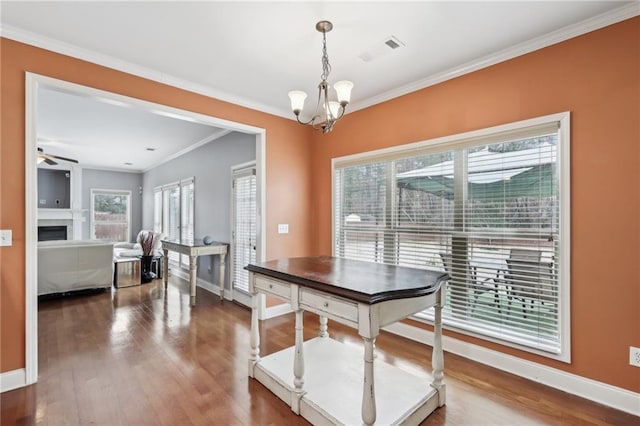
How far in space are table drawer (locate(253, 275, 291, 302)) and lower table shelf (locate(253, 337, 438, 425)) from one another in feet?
2.02

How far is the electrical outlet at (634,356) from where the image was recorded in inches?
76.2

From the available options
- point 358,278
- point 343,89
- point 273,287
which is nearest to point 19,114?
point 273,287

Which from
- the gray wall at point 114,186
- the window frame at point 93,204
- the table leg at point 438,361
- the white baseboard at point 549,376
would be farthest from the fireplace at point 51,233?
the table leg at point 438,361

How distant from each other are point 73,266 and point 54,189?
15.6 ft

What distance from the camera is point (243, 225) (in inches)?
177

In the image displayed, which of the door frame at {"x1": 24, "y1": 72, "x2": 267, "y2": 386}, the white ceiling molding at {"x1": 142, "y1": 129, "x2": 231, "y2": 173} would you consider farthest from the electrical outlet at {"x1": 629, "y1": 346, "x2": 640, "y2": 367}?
the white ceiling molding at {"x1": 142, "y1": 129, "x2": 231, "y2": 173}

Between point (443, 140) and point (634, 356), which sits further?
point (443, 140)

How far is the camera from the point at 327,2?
194cm

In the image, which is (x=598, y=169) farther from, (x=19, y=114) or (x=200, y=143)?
(x=200, y=143)

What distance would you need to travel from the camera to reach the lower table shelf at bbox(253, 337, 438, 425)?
181cm

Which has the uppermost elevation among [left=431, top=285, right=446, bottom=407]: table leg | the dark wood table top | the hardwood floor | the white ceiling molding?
the white ceiling molding

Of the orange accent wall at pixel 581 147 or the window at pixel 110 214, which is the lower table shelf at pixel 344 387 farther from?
the window at pixel 110 214

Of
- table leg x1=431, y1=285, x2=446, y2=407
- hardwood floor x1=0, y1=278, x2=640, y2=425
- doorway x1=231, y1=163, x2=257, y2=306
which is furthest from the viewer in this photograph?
doorway x1=231, y1=163, x2=257, y2=306

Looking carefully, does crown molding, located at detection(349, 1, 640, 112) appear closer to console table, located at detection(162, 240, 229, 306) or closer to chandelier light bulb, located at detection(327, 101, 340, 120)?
chandelier light bulb, located at detection(327, 101, 340, 120)
